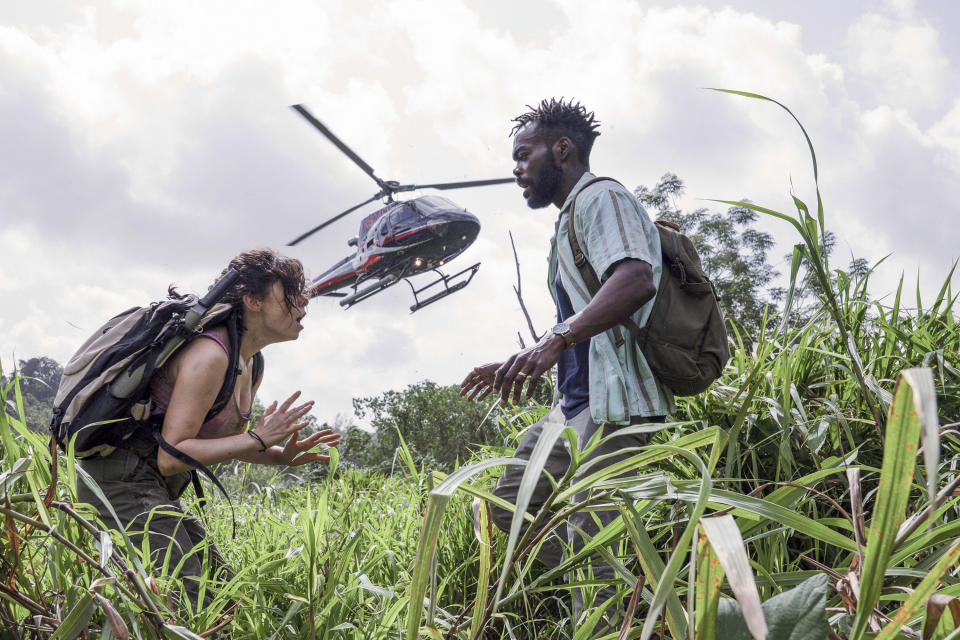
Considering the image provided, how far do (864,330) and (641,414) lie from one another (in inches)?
52.8

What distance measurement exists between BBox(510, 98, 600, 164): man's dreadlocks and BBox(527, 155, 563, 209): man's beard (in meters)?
0.11

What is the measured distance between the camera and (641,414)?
201cm

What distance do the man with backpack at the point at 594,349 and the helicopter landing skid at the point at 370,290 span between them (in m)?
16.6

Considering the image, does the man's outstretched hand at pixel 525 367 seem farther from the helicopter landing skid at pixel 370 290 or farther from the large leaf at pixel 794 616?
the helicopter landing skid at pixel 370 290

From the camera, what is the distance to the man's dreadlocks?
109 inches

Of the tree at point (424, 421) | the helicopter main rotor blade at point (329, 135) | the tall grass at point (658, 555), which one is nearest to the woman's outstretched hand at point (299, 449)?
the tall grass at point (658, 555)

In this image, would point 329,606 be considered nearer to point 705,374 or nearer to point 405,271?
point 705,374

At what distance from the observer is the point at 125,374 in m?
1.87

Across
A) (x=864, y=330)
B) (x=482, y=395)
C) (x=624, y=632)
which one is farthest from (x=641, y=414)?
(x=624, y=632)

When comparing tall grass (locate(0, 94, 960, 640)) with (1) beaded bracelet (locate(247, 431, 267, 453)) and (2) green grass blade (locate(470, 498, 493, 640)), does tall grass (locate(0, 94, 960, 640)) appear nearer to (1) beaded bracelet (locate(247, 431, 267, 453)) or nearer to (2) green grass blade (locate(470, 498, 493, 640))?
(2) green grass blade (locate(470, 498, 493, 640))

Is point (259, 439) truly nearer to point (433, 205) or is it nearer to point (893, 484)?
point (893, 484)

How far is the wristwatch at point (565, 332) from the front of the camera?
1.87 meters

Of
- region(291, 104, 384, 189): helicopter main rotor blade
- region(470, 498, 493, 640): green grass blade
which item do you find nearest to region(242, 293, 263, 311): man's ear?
region(470, 498, 493, 640): green grass blade

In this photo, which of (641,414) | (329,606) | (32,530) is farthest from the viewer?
(641,414)
